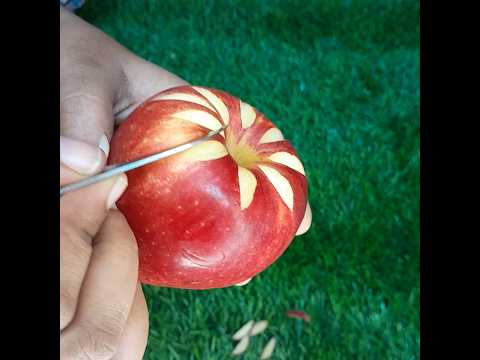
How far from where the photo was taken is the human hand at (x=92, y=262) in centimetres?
50

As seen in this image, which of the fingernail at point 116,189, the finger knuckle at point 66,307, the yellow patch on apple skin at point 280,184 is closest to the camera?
the finger knuckle at point 66,307

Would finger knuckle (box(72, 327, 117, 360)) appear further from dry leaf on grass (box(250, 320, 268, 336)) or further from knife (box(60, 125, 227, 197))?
dry leaf on grass (box(250, 320, 268, 336))

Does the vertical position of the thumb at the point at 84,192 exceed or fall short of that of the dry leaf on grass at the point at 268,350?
it exceeds it

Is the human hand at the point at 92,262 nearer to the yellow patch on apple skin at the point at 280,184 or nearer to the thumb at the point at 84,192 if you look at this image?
the thumb at the point at 84,192

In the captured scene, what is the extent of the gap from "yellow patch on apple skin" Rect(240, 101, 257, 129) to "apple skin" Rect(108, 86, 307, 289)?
0.05 metres

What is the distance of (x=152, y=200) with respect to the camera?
65 centimetres

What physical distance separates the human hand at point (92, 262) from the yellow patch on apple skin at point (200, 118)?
127 millimetres

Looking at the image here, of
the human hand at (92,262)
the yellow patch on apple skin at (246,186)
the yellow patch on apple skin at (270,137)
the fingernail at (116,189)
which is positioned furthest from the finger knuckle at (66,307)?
the yellow patch on apple skin at (270,137)

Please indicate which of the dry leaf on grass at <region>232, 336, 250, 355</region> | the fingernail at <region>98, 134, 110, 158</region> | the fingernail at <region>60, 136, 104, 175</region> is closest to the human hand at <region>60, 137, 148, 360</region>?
the fingernail at <region>60, 136, 104, 175</region>

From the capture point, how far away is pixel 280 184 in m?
0.69

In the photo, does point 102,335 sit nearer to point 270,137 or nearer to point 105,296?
point 105,296

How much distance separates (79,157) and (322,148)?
3.57 feet

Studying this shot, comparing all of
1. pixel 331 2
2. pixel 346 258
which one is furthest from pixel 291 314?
pixel 331 2

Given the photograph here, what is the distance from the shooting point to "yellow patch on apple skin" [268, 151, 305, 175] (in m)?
0.73
